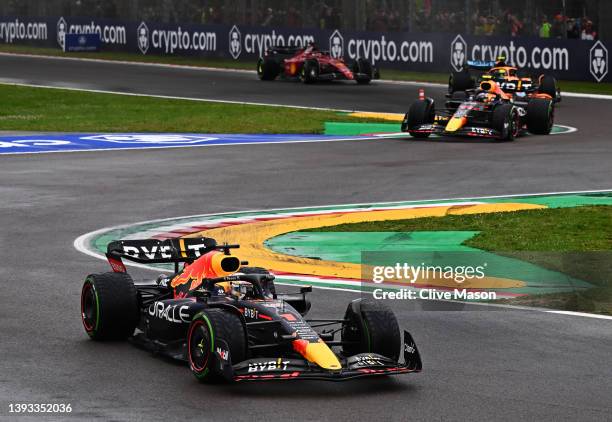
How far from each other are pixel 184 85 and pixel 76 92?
166 inches

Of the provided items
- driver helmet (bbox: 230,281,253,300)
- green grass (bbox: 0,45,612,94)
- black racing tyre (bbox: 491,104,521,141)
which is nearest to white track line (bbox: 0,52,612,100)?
green grass (bbox: 0,45,612,94)

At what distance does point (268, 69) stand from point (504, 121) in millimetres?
18910

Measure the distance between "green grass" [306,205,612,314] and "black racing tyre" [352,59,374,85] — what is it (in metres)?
26.1

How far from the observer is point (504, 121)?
94.9 ft

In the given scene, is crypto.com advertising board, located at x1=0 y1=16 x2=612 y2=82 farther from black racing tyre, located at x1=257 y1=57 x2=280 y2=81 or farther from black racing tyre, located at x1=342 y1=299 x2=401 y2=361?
black racing tyre, located at x1=342 y1=299 x2=401 y2=361

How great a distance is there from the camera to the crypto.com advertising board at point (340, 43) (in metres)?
44.2

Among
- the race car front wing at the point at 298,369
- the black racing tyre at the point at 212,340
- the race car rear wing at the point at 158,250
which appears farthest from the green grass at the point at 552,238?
the black racing tyre at the point at 212,340

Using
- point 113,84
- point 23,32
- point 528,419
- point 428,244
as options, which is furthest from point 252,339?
point 23,32

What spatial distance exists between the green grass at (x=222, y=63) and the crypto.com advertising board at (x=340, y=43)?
1.35 ft

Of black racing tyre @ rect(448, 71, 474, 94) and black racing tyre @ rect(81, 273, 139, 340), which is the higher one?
black racing tyre @ rect(81, 273, 139, 340)

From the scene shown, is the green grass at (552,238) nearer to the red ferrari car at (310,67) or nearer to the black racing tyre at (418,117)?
the black racing tyre at (418,117)

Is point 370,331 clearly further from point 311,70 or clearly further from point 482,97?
point 311,70

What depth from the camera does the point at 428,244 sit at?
16047 mm

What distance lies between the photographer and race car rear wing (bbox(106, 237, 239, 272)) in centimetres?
1200
